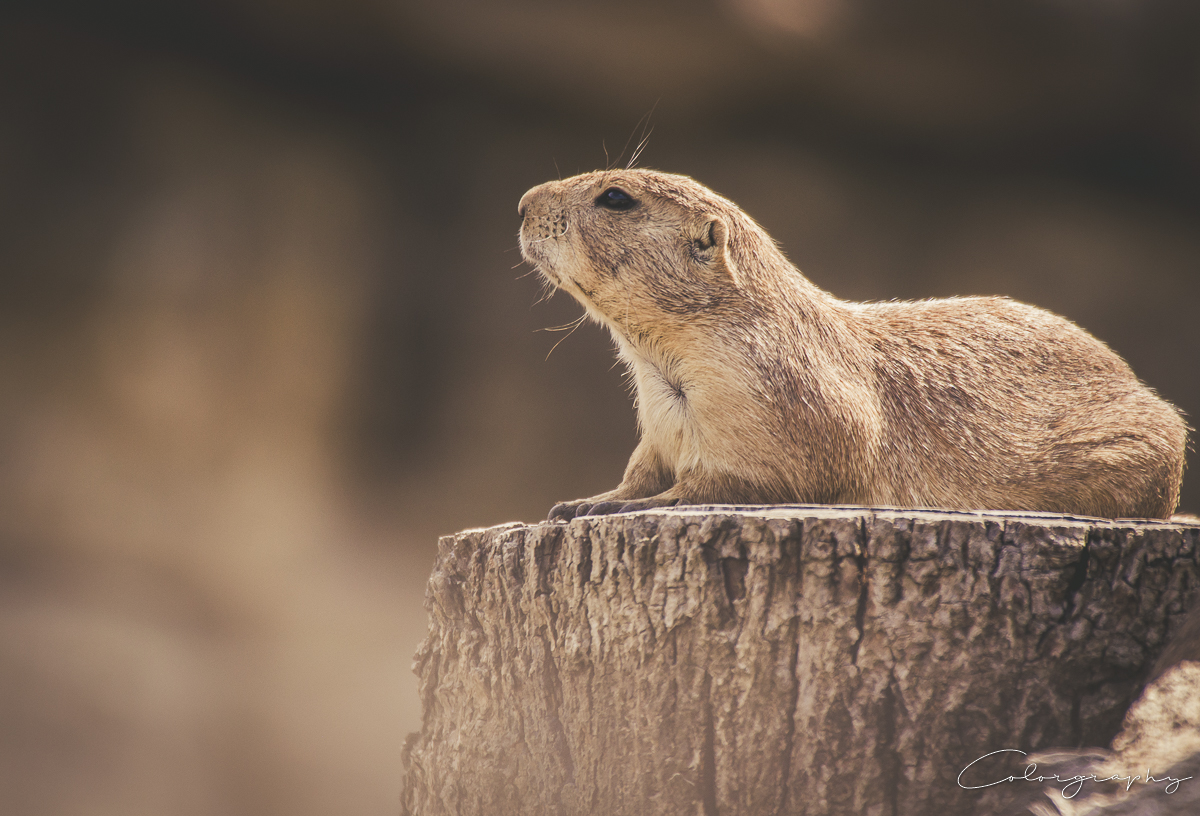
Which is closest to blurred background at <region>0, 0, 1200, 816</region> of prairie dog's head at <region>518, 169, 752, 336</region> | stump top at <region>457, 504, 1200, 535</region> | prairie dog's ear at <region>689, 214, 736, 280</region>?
prairie dog's head at <region>518, 169, 752, 336</region>

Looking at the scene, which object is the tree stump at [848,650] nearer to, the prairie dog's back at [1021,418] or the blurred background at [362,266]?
the prairie dog's back at [1021,418]

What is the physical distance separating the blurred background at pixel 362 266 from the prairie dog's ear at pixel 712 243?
124 inches

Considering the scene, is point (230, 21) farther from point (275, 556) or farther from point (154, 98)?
Answer: point (275, 556)

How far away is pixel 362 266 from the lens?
7.83m

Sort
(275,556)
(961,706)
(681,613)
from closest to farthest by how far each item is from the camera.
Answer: (961,706)
(681,613)
(275,556)

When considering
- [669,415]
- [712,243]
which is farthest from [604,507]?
[712,243]

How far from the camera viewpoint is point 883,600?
78.8 inches

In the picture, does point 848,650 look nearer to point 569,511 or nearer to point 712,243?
point 569,511

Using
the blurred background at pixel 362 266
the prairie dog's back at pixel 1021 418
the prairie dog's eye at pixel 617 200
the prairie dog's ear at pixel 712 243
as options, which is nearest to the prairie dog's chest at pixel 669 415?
the prairie dog's ear at pixel 712 243

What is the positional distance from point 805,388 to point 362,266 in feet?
18.7

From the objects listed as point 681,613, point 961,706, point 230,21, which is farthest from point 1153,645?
point 230,21

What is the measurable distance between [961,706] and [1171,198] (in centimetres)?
833

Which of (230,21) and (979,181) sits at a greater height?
(230,21)

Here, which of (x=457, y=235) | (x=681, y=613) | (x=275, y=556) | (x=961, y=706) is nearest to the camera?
(x=961, y=706)
